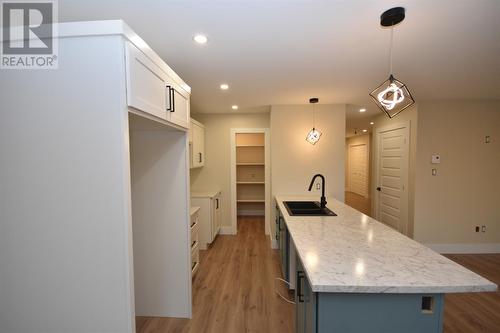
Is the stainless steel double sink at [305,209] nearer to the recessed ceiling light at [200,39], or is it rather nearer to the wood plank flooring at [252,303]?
the wood plank flooring at [252,303]

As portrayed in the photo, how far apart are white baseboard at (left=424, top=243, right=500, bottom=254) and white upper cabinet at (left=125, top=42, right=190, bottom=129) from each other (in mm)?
4457

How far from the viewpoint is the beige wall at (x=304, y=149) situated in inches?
148

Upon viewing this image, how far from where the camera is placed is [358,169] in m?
8.73

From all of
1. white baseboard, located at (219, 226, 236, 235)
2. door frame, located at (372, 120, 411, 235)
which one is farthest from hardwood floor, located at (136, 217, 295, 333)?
door frame, located at (372, 120, 411, 235)

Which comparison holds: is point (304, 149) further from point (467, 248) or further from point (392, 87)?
point (467, 248)

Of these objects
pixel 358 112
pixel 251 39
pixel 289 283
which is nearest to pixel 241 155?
pixel 358 112

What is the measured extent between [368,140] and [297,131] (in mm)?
5139

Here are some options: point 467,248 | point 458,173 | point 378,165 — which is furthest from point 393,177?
point 467,248

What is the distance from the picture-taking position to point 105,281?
1.13 metres

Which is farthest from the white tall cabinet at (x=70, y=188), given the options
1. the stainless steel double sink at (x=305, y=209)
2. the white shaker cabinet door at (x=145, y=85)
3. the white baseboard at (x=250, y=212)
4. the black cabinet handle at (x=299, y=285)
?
Result: the white baseboard at (x=250, y=212)

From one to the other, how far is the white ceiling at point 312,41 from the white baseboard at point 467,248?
2480 millimetres

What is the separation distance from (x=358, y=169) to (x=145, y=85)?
8833mm

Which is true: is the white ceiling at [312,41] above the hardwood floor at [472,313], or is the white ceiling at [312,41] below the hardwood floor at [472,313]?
above

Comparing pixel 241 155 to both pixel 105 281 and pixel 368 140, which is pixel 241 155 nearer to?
pixel 368 140
